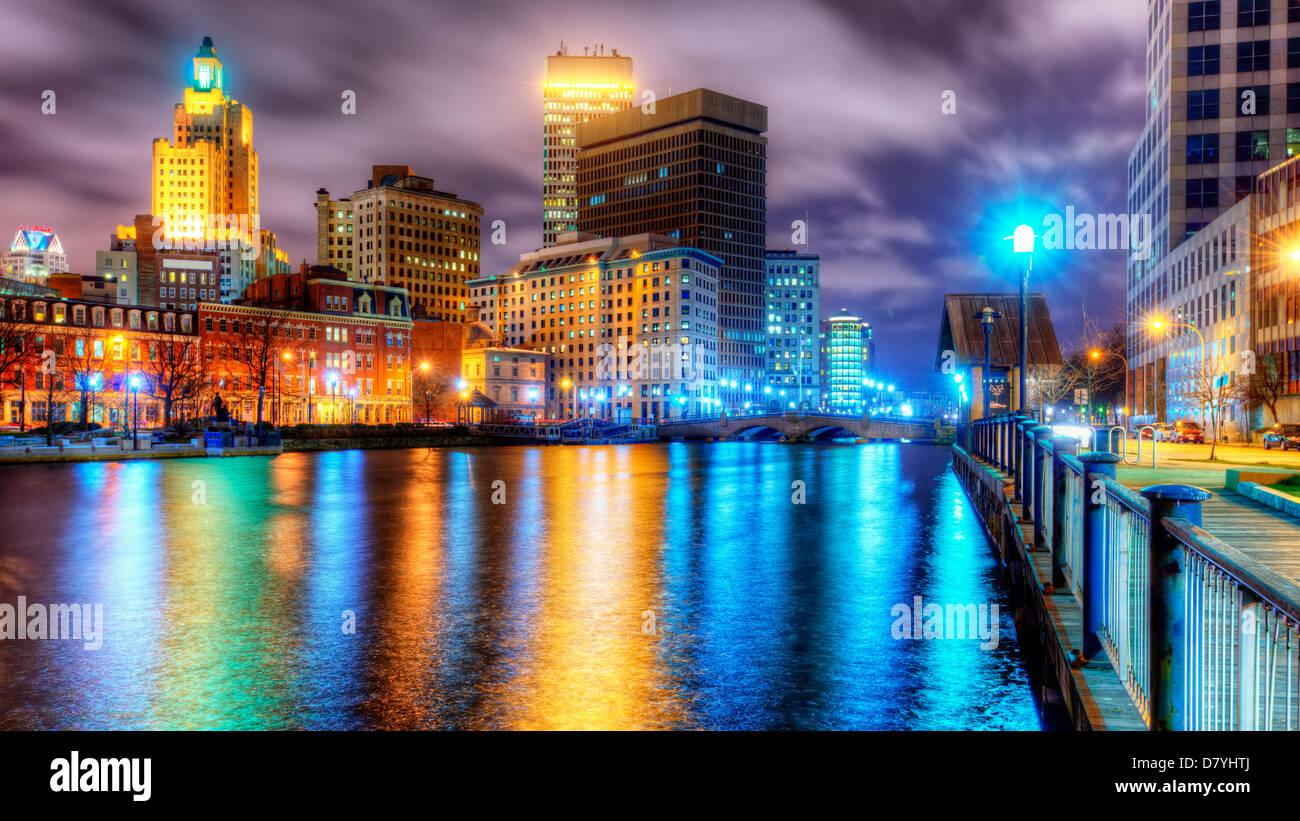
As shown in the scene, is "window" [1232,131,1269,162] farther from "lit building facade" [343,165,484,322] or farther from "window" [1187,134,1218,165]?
"lit building facade" [343,165,484,322]

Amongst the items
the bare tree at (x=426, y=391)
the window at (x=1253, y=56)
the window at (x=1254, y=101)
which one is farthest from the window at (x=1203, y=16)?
the bare tree at (x=426, y=391)

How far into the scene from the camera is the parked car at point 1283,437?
44.8m

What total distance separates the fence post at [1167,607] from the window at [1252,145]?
9692 centimetres

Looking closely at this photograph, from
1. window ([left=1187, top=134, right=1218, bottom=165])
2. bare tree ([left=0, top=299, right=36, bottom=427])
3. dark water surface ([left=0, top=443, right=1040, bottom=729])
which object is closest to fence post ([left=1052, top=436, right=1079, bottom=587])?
dark water surface ([left=0, top=443, right=1040, bottom=729])

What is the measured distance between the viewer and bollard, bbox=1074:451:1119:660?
7109 millimetres

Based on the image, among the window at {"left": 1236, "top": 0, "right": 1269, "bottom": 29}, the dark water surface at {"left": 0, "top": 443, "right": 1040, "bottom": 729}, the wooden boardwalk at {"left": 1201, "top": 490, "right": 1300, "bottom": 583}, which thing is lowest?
the dark water surface at {"left": 0, "top": 443, "right": 1040, "bottom": 729}

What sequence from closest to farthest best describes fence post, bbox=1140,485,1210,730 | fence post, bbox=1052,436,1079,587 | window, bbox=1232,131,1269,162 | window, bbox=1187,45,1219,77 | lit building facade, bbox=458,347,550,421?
fence post, bbox=1140,485,1210,730 → fence post, bbox=1052,436,1079,587 → window, bbox=1232,131,1269,162 → window, bbox=1187,45,1219,77 → lit building facade, bbox=458,347,550,421

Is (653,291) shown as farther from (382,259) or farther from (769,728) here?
(769,728)

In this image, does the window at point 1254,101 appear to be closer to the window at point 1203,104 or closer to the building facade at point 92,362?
the window at point 1203,104

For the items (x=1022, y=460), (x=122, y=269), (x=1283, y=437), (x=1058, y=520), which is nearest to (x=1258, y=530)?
(x=1022, y=460)

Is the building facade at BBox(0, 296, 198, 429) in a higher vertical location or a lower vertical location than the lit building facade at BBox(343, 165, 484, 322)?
lower

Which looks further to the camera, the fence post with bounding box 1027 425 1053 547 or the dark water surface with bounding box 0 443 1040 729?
the fence post with bounding box 1027 425 1053 547

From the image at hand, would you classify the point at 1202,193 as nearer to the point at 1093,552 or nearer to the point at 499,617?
the point at 499,617

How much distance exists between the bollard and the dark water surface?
5.48 feet
